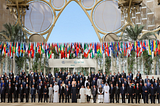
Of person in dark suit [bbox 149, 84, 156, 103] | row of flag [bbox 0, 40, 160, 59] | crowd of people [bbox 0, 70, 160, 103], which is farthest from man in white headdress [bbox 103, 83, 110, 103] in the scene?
row of flag [bbox 0, 40, 160, 59]

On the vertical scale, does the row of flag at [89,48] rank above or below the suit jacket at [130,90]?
above

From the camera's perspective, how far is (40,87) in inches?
633

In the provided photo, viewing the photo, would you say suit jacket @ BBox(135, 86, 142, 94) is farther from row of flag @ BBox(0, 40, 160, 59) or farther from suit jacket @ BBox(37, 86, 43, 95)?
row of flag @ BBox(0, 40, 160, 59)

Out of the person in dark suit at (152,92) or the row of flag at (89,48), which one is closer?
the person in dark suit at (152,92)

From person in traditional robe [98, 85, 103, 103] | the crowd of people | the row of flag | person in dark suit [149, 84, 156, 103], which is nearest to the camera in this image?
person in traditional robe [98, 85, 103, 103]

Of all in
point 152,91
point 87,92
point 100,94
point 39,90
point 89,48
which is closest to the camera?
point 100,94

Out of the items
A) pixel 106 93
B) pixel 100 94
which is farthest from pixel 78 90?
pixel 106 93

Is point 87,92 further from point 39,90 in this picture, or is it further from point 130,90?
point 39,90

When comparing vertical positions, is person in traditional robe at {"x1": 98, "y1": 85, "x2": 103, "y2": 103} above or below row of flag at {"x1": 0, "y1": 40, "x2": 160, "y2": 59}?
below

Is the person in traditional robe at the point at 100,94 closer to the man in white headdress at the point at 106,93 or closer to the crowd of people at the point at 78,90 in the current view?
the crowd of people at the point at 78,90

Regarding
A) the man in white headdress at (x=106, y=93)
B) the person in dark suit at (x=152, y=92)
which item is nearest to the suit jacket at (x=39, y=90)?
the man in white headdress at (x=106, y=93)

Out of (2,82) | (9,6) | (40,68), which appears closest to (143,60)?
(40,68)

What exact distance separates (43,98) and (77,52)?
1113 centimetres

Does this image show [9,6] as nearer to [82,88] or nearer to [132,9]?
[132,9]
